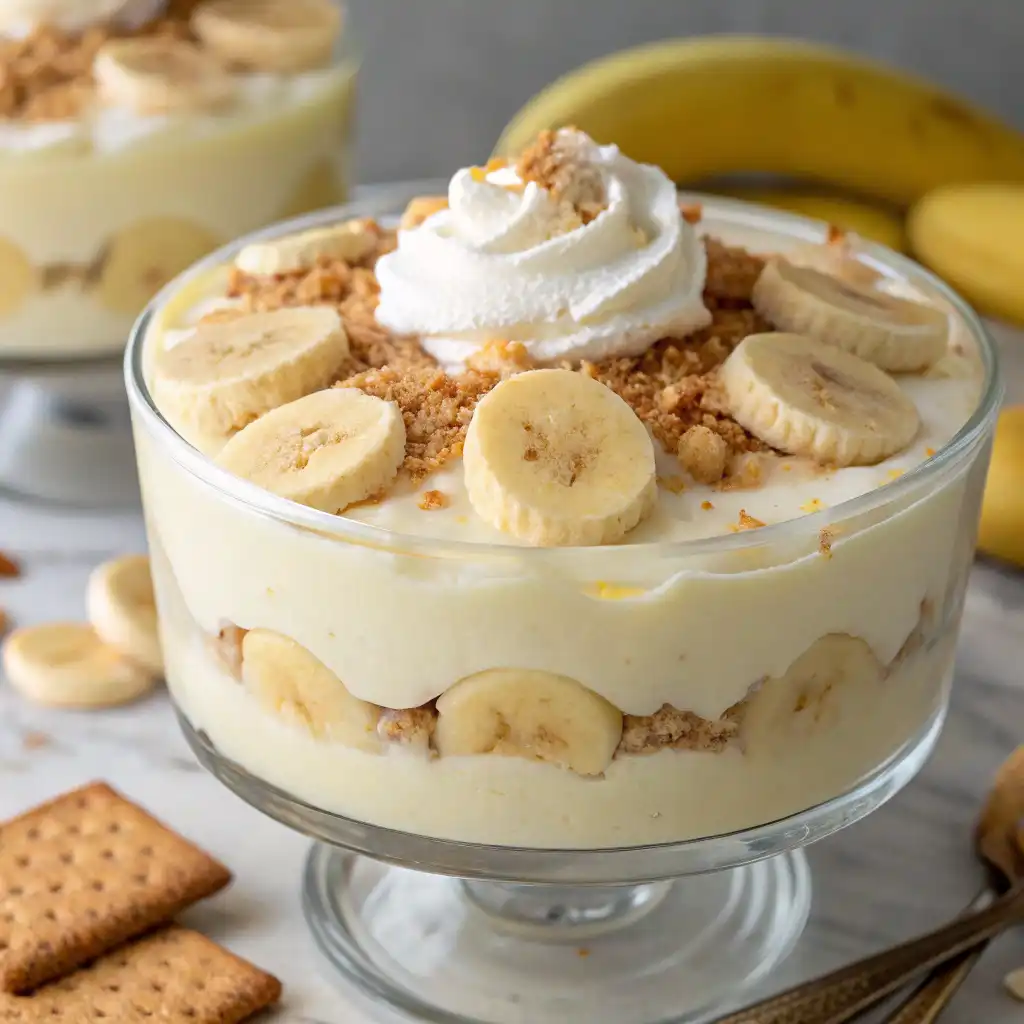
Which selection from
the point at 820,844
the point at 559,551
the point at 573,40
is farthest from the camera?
the point at 573,40

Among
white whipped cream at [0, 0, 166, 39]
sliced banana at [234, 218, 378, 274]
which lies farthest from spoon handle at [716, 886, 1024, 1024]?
white whipped cream at [0, 0, 166, 39]

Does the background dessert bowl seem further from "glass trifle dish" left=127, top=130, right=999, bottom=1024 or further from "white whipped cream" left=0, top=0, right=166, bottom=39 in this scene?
"white whipped cream" left=0, top=0, right=166, bottom=39

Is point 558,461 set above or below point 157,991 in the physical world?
above

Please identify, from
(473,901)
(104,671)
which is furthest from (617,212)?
(104,671)

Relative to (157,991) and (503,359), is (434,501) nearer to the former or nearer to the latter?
(503,359)

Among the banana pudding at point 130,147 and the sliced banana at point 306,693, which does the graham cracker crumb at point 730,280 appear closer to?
the sliced banana at point 306,693

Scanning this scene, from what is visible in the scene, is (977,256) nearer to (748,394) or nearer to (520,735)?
(748,394)

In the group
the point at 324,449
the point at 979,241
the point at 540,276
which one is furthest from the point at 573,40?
the point at 324,449
